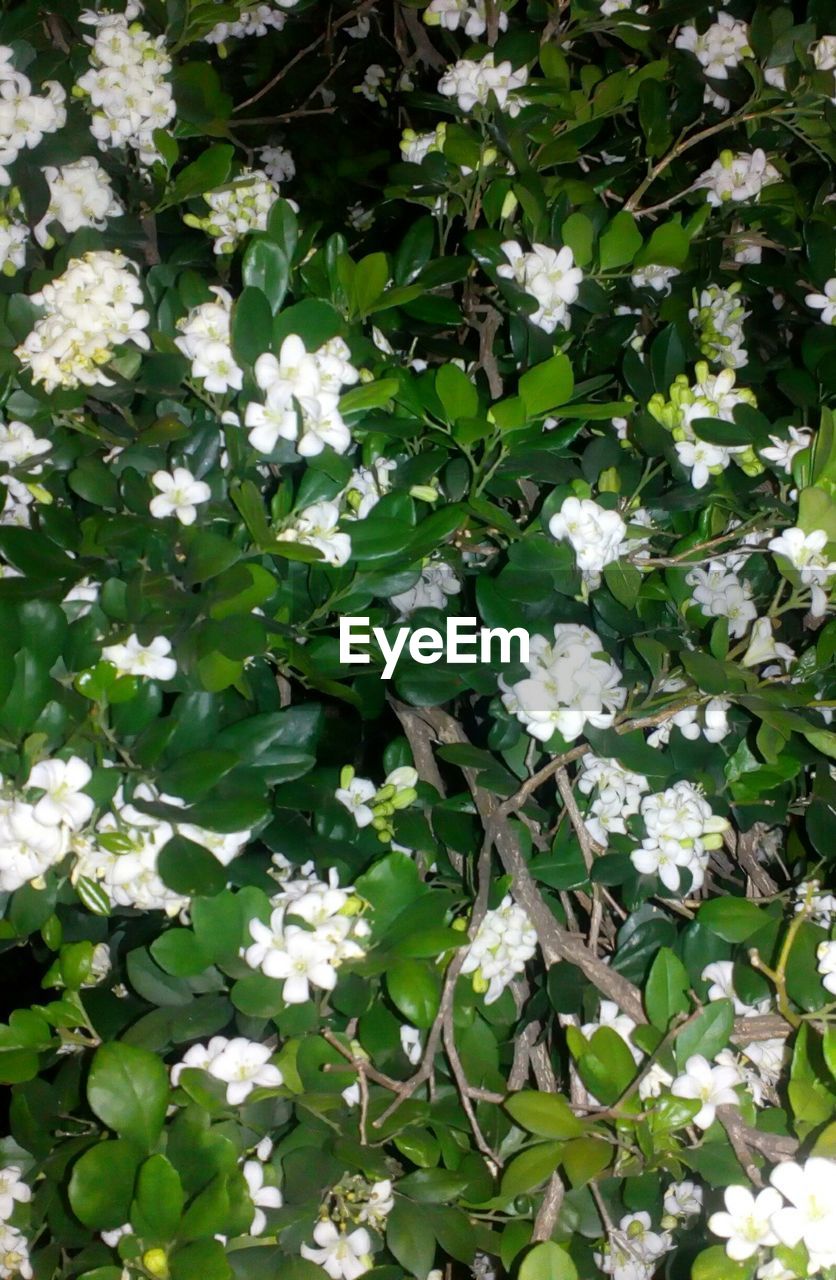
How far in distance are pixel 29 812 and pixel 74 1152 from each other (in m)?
0.35

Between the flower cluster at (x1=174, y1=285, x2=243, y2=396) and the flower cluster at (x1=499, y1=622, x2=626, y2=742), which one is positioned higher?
the flower cluster at (x1=174, y1=285, x2=243, y2=396)

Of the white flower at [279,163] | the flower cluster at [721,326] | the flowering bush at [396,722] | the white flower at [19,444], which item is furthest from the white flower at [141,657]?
the white flower at [279,163]

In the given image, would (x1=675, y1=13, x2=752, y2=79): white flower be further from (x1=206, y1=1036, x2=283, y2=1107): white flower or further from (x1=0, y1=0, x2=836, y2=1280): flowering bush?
(x1=206, y1=1036, x2=283, y2=1107): white flower

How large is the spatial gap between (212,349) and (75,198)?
1.41 feet

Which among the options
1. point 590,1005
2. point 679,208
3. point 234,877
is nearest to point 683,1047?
point 590,1005

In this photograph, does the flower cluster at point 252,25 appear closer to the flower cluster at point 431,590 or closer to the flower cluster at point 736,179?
the flower cluster at point 736,179

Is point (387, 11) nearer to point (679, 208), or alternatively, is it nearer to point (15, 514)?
point (679, 208)

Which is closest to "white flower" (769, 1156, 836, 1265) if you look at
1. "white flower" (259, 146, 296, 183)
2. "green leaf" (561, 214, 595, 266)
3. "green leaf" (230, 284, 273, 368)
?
"green leaf" (230, 284, 273, 368)

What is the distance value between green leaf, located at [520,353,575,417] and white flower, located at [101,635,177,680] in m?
0.36

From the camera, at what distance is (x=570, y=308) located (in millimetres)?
1170

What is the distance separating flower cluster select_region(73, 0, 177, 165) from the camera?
1109 mm

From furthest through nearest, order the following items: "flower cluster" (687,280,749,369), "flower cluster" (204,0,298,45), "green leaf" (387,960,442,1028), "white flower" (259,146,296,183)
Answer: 1. "white flower" (259,146,296,183)
2. "flower cluster" (204,0,298,45)
3. "flower cluster" (687,280,749,369)
4. "green leaf" (387,960,442,1028)

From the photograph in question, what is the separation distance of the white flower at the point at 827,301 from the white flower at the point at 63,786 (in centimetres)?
96

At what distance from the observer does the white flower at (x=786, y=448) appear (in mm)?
958
